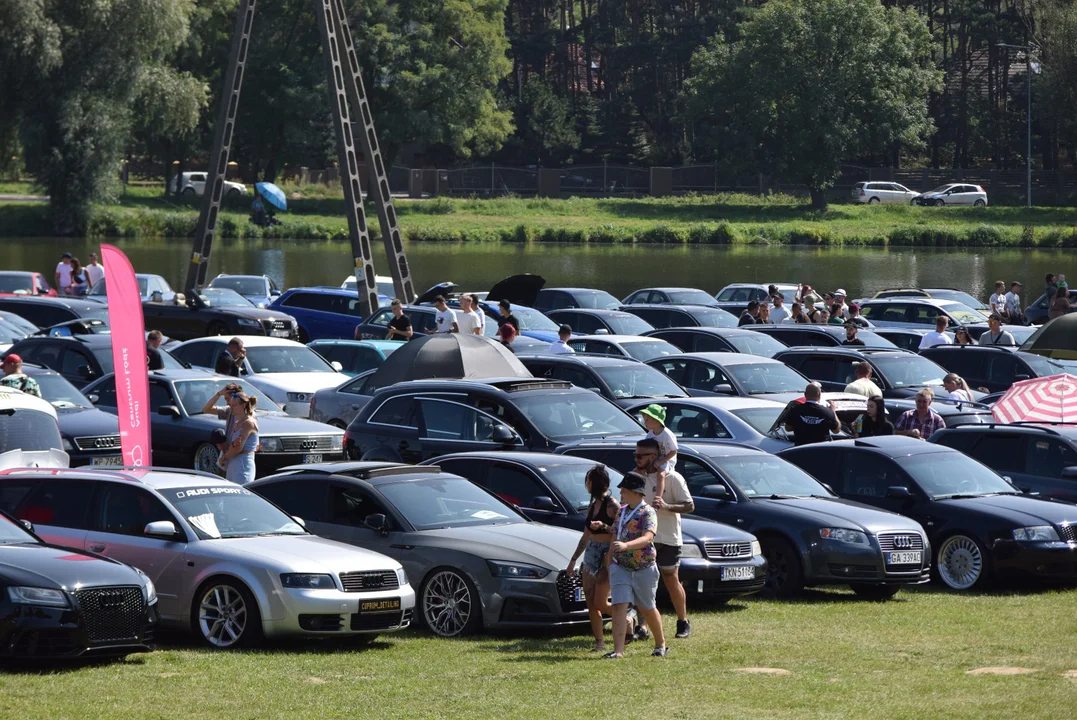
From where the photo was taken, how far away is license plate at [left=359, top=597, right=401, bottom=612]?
11.7 m

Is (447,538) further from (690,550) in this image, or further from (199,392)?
(199,392)

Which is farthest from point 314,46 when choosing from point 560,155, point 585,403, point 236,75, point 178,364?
point 585,403

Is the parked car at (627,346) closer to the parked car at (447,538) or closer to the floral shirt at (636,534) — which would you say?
the parked car at (447,538)

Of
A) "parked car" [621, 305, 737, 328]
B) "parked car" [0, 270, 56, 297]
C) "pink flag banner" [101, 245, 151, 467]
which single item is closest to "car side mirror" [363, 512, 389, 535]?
"pink flag banner" [101, 245, 151, 467]

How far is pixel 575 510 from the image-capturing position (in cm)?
1405

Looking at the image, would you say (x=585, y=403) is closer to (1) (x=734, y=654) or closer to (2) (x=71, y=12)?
(1) (x=734, y=654)

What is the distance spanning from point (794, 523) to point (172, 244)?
192ft

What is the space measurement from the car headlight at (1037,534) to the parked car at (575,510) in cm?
265

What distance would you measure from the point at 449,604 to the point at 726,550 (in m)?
2.62

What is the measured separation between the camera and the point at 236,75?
1470 inches

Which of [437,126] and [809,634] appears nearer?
[809,634]

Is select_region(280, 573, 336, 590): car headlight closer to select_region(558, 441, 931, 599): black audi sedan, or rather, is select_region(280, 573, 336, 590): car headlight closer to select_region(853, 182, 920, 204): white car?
select_region(558, 441, 931, 599): black audi sedan

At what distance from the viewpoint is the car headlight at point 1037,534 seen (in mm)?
15086

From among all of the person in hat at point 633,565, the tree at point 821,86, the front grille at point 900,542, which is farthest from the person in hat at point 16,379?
the tree at point 821,86
